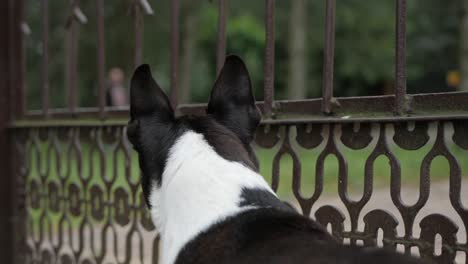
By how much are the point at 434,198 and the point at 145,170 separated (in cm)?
487

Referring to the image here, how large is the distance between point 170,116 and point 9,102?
9.95 ft

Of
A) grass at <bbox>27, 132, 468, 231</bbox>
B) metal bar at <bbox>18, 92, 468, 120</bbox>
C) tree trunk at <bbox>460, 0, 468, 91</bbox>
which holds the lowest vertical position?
grass at <bbox>27, 132, 468, 231</bbox>

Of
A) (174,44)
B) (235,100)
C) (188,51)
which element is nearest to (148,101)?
(235,100)

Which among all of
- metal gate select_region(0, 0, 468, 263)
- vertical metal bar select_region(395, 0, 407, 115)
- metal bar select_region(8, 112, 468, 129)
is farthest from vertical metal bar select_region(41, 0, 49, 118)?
vertical metal bar select_region(395, 0, 407, 115)

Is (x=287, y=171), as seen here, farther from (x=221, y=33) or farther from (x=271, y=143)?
(x=271, y=143)

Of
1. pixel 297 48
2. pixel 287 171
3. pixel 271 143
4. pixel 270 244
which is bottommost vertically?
pixel 287 171

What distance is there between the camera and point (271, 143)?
12.4 feet

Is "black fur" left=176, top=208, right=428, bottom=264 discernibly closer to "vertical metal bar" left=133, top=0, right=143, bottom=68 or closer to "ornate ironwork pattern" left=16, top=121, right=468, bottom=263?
"ornate ironwork pattern" left=16, top=121, right=468, bottom=263

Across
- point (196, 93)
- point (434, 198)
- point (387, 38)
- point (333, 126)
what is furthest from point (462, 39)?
point (196, 93)

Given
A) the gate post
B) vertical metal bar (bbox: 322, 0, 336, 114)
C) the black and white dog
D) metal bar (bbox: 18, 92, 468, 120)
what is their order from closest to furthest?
the black and white dog → metal bar (bbox: 18, 92, 468, 120) → vertical metal bar (bbox: 322, 0, 336, 114) → the gate post

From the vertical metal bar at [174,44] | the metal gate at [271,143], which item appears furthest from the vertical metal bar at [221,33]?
the vertical metal bar at [174,44]

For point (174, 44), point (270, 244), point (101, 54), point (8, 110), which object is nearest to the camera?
point (270, 244)

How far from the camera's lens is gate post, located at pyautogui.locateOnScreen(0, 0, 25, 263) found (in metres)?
5.79

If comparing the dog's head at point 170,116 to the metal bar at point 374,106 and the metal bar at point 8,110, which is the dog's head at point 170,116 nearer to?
the metal bar at point 374,106
